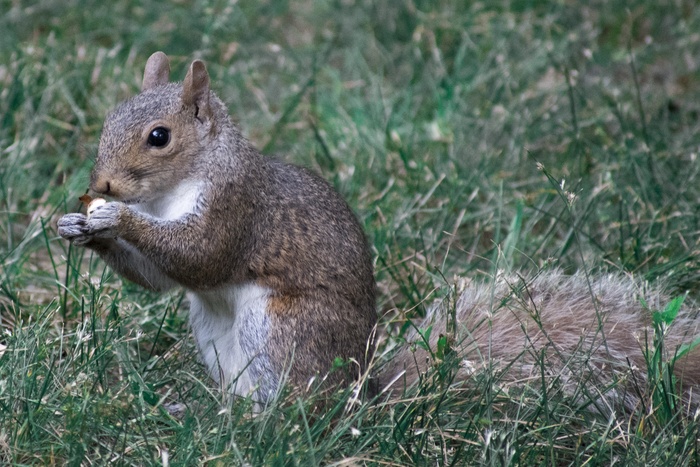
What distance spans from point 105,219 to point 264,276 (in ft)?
1.59

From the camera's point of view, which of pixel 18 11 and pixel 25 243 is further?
pixel 18 11

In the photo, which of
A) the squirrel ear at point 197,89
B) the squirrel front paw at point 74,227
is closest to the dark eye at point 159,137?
the squirrel ear at point 197,89

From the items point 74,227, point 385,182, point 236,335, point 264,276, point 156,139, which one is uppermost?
point 156,139

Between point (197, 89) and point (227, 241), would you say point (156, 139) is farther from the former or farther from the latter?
point (227, 241)

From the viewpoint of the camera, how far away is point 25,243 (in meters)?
3.47

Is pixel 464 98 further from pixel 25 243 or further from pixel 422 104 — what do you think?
pixel 25 243

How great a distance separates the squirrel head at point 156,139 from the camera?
9.45 ft

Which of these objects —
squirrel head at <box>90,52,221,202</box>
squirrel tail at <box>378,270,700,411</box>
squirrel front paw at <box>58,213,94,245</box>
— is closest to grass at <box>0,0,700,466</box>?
squirrel tail at <box>378,270,700,411</box>

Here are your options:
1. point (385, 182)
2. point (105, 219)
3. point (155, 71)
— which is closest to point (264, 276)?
point (105, 219)

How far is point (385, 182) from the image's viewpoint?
4266 mm

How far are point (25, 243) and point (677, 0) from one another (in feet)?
12.7

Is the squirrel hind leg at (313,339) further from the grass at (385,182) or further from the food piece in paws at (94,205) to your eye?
the food piece in paws at (94,205)

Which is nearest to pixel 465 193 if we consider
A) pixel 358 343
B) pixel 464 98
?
pixel 464 98

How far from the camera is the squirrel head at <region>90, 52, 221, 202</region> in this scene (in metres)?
2.88
